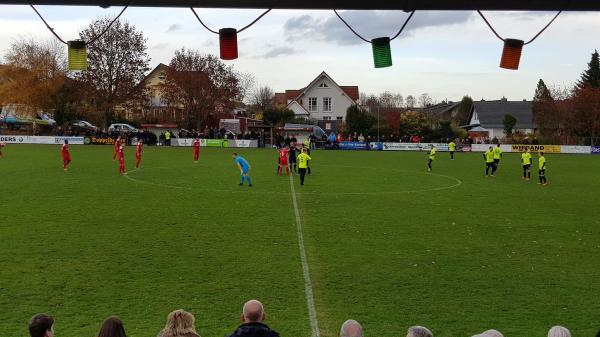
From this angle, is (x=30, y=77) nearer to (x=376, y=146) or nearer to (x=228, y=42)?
(x=376, y=146)

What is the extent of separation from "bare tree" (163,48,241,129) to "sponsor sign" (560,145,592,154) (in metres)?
38.4

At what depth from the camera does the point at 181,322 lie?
16.9ft

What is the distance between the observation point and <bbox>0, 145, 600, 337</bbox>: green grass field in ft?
25.9

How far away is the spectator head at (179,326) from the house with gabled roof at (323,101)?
250 ft

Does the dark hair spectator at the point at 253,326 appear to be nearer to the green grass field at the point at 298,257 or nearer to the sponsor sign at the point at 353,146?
the green grass field at the point at 298,257

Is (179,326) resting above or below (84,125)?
below

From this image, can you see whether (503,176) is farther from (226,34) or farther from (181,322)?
(181,322)

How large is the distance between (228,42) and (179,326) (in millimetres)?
4257

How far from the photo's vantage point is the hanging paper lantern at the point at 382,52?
317 inches

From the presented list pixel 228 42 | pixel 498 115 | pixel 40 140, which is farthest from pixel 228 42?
pixel 498 115

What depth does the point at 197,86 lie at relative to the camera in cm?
6931

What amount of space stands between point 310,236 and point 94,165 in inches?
830

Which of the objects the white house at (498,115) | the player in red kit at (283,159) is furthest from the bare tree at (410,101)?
the player in red kit at (283,159)

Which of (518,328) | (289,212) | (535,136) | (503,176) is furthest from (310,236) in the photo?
(535,136)
